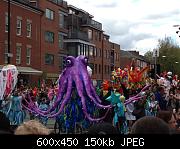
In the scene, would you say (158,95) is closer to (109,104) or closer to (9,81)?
(109,104)

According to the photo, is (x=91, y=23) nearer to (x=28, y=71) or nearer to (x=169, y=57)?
(x=169, y=57)

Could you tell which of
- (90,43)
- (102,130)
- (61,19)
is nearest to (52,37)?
(61,19)

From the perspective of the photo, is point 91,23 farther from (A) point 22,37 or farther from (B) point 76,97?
(B) point 76,97

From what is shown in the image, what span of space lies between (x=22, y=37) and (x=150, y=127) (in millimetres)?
38614

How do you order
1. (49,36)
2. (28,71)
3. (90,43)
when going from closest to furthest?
(28,71)
(49,36)
(90,43)

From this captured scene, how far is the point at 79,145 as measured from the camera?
10.1 ft

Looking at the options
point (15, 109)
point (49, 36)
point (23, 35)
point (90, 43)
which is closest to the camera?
point (15, 109)

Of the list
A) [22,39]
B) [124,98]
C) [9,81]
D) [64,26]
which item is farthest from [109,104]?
[64,26]

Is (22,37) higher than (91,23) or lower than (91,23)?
lower

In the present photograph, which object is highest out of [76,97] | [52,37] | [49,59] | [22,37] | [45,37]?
[52,37]

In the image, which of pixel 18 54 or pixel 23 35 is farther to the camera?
pixel 23 35

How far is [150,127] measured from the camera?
3391mm

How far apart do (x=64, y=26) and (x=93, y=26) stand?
13195 millimetres

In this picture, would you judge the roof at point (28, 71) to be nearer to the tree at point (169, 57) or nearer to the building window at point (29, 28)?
the building window at point (29, 28)
